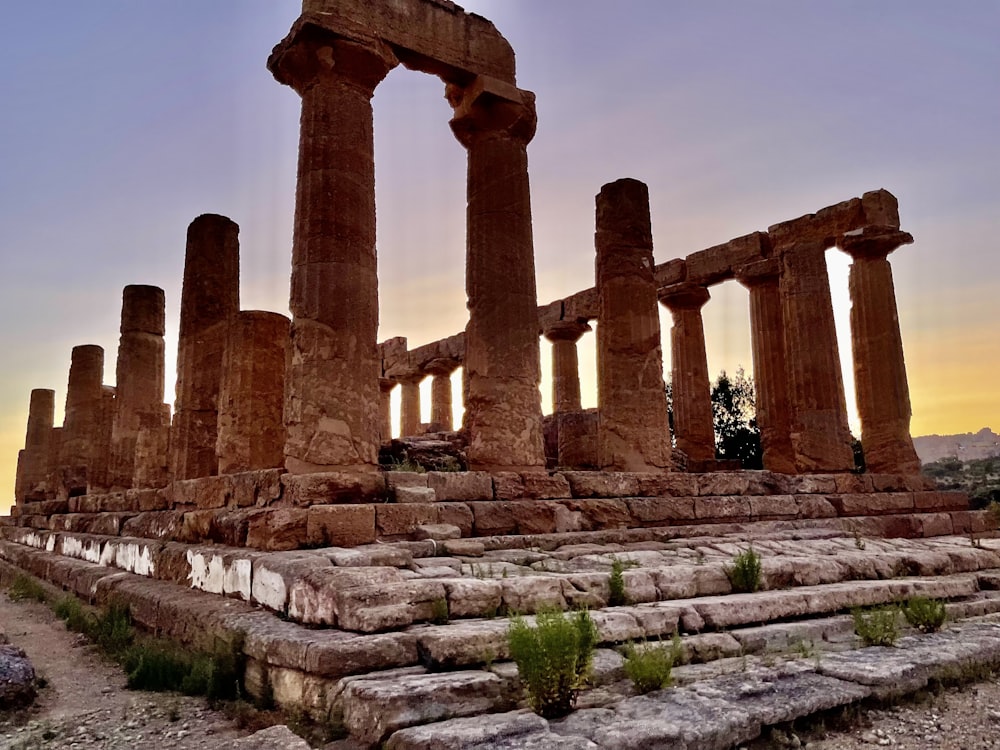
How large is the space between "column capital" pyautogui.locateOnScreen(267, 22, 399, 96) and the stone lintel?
10725 mm

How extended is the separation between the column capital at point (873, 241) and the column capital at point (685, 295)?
3.49m

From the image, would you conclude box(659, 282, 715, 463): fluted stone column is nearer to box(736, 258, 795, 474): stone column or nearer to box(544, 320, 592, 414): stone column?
box(736, 258, 795, 474): stone column

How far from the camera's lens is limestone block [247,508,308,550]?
6.96 meters

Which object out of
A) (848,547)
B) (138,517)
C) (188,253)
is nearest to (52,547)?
(138,517)

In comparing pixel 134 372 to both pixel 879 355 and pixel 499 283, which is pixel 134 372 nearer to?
pixel 499 283

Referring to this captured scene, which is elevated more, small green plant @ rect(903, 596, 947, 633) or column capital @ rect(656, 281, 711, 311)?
column capital @ rect(656, 281, 711, 311)

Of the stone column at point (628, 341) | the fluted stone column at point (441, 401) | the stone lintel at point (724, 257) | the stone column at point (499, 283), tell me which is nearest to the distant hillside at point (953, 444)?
the fluted stone column at point (441, 401)

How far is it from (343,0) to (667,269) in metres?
11.8

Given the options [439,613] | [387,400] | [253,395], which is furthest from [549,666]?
[387,400]

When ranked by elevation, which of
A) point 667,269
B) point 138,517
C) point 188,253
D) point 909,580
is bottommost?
point 909,580

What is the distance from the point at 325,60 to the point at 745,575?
7668 millimetres

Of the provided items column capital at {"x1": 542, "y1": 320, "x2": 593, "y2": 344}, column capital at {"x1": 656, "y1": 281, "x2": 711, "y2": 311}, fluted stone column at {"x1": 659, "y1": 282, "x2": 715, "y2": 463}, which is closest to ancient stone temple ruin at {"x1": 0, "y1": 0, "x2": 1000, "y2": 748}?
column capital at {"x1": 656, "y1": 281, "x2": 711, "y2": 311}

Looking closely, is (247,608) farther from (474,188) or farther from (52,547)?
(52,547)

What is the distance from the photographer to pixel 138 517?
1153 cm
